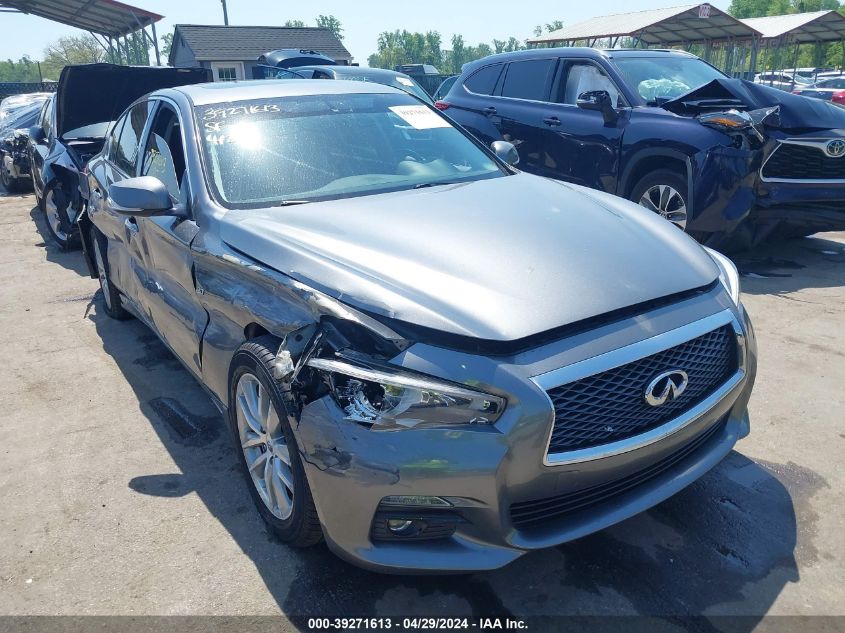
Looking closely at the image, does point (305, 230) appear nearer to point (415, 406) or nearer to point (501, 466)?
point (415, 406)

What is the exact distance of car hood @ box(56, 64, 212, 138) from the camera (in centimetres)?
723

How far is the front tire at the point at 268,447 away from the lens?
7.61 ft

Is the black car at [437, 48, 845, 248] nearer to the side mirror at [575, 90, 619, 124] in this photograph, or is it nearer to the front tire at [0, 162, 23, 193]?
the side mirror at [575, 90, 619, 124]

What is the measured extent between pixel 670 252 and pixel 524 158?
472 cm

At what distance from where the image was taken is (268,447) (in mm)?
2600

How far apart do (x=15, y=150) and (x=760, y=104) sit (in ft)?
35.2

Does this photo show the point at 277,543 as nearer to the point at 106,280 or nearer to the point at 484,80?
the point at 106,280

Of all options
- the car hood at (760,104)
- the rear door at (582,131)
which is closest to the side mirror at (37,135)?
the rear door at (582,131)

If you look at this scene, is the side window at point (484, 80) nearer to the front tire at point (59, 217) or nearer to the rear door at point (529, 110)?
the rear door at point (529, 110)

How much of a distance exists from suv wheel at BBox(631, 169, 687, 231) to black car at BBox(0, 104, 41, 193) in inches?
357

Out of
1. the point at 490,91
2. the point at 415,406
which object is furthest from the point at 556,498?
the point at 490,91

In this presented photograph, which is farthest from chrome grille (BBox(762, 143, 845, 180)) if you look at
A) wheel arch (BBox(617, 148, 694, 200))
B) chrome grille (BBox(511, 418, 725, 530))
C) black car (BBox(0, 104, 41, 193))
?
black car (BBox(0, 104, 41, 193))

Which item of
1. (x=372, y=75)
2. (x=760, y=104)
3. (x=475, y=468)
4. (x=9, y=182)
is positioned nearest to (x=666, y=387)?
(x=475, y=468)

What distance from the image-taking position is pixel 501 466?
6.51 feet
